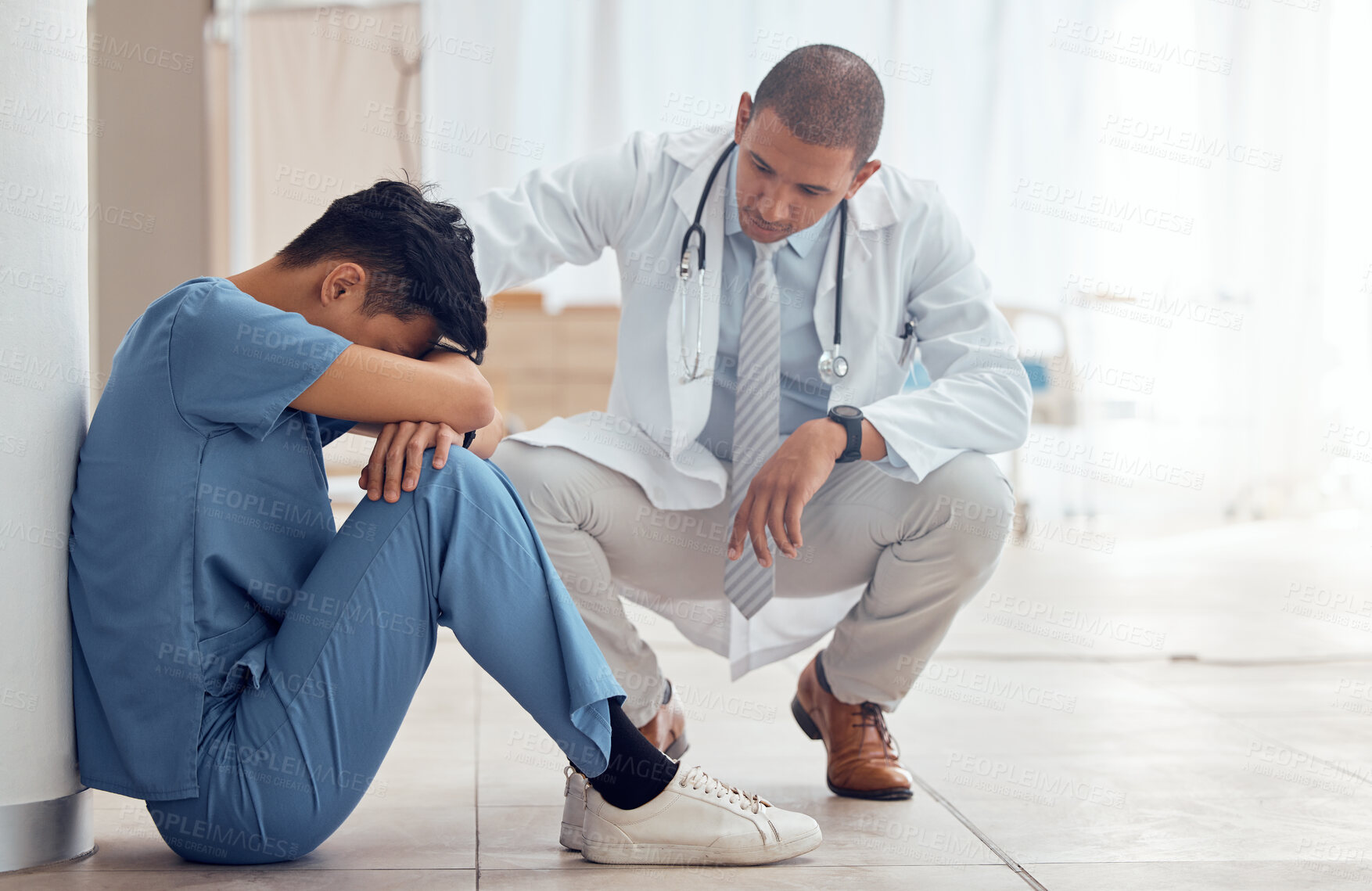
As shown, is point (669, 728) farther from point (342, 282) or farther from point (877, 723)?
point (342, 282)

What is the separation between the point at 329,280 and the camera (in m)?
1.06

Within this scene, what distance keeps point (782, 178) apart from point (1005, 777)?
2.62 feet

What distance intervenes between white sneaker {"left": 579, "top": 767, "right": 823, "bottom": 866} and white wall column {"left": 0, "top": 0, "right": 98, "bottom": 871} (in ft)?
1.59

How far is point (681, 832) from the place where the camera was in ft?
3.63

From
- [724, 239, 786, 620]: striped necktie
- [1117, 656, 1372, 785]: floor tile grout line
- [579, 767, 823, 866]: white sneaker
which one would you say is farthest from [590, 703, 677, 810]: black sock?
[1117, 656, 1372, 785]: floor tile grout line

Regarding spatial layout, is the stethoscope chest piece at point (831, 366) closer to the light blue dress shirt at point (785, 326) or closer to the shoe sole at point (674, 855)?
the light blue dress shirt at point (785, 326)

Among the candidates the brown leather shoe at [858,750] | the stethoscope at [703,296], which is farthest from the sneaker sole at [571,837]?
the stethoscope at [703,296]

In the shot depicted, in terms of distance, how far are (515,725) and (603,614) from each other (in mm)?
440

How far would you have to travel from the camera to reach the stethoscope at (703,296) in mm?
1534

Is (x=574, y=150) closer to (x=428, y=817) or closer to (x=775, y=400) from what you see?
(x=775, y=400)

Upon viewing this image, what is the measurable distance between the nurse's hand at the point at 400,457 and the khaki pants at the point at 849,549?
0.37 m

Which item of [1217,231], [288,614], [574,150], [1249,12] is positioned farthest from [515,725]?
[1249,12]

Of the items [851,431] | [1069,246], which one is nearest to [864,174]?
[851,431]

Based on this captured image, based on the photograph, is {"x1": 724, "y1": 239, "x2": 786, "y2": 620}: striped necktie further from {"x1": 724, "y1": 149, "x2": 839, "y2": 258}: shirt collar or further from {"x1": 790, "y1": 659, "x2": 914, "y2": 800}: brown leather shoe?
{"x1": 790, "y1": 659, "x2": 914, "y2": 800}: brown leather shoe
